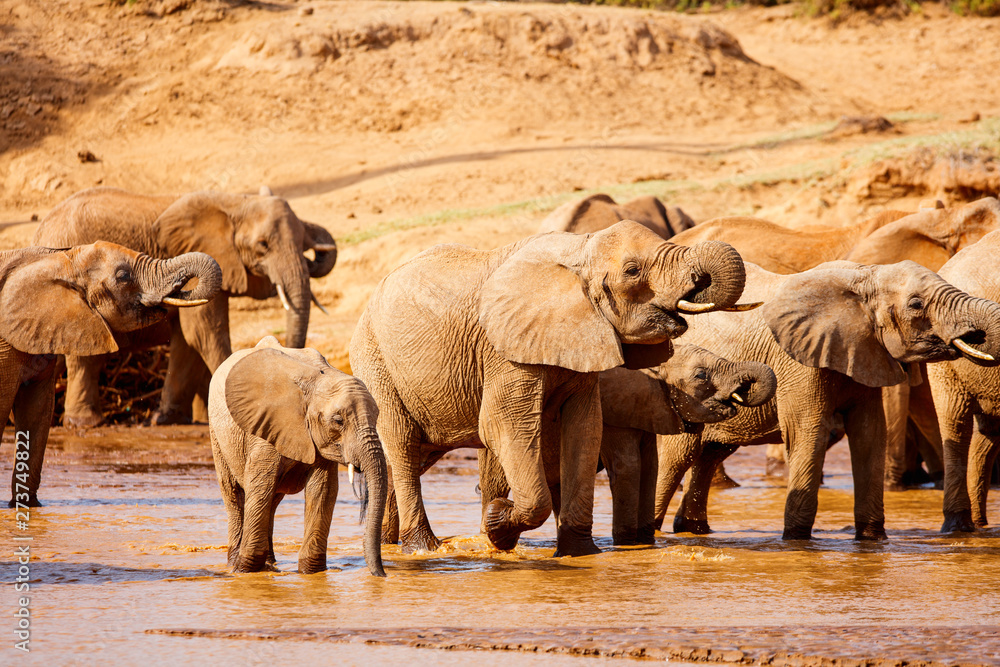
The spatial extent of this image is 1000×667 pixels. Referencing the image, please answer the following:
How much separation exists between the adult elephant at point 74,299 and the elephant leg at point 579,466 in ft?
9.16

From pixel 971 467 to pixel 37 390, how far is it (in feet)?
20.0

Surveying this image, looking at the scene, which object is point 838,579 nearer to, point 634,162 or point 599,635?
point 599,635

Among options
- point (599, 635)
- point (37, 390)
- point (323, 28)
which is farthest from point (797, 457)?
point (323, 28)

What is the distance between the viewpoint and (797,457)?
766 cm

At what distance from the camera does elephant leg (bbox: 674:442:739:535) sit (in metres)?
8.26

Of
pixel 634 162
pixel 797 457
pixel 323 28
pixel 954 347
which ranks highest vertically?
pixel 323 28

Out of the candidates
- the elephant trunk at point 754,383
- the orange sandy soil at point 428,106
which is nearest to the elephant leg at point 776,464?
the elephant trunk at point 754,383

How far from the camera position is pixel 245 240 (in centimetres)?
1341

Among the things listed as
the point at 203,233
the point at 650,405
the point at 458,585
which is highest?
the point at 203,233

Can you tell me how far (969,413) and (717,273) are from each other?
2.84 meters

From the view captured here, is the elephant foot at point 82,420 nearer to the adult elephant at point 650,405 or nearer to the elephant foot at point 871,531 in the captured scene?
the adult elephant at point 650,405

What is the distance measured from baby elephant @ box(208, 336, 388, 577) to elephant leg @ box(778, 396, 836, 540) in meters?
2.65

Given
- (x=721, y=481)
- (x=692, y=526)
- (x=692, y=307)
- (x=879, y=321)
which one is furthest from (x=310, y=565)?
(x=721, y=481)

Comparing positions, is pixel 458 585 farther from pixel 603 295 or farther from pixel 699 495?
pixel 699 495
